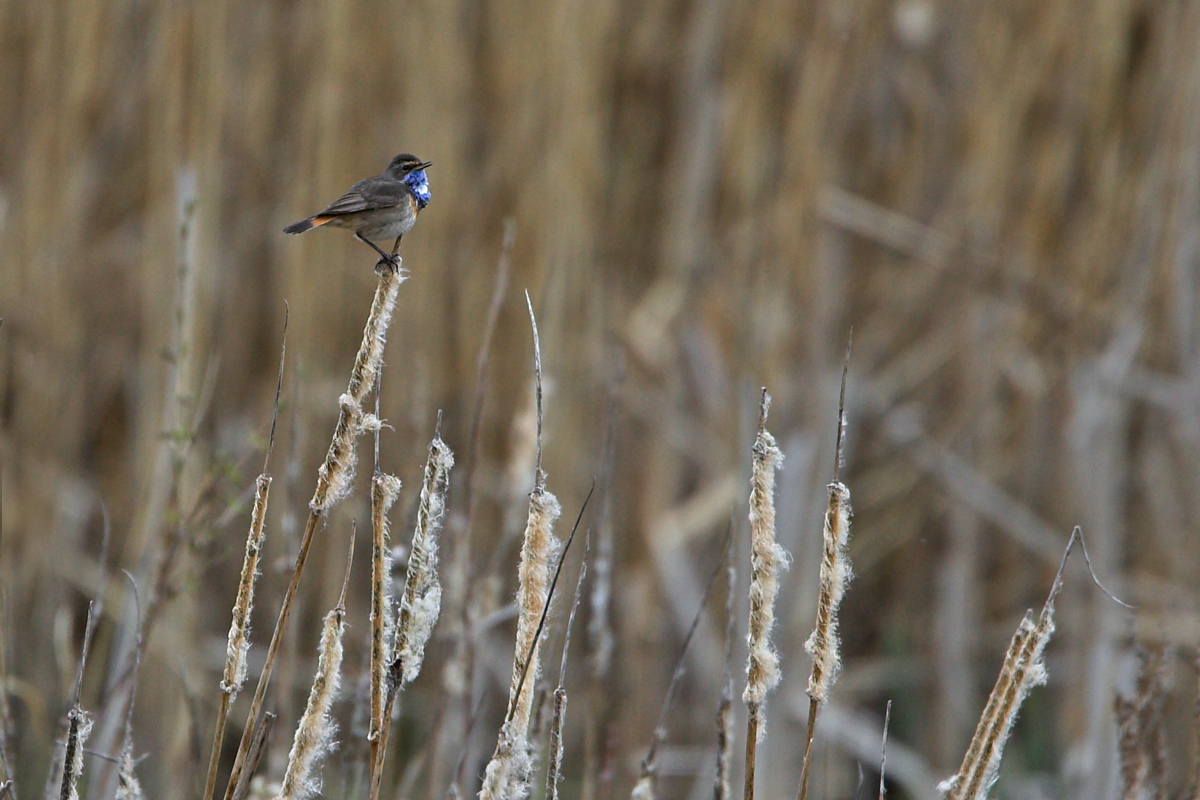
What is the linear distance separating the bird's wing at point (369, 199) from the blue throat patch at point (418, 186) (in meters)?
0.02

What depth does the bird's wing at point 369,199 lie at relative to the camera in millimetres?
1357

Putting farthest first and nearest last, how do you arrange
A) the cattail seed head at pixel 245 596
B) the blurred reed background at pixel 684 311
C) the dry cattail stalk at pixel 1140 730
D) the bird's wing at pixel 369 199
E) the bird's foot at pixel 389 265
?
1. the blurred reed background at pixel 684 311
2. the bird's wing at pixel 369 199
3. the dry cattail stalk at pixel 1140 730
4. the bird's foot at pixel 389 265
5. the cattail seed head at pixel 245 596

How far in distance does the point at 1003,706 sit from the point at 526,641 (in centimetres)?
40

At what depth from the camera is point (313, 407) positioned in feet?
10.9

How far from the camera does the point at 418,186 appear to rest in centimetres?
142

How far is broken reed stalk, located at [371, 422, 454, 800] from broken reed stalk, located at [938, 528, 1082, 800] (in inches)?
18.0

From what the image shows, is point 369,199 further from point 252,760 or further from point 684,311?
point 684,311

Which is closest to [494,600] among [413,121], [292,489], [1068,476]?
[292,489]

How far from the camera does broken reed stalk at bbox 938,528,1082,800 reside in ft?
3.16

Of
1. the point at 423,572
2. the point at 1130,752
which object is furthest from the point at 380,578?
the point at 1130,752

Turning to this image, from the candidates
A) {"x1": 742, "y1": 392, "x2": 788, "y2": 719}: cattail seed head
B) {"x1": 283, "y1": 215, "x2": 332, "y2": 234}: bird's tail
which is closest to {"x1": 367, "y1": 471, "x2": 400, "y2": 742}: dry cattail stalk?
{"x1": 742, "y1": 392, "x2": 788, "y2": 719}: cattail seed head

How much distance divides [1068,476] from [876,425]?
21.5 inches

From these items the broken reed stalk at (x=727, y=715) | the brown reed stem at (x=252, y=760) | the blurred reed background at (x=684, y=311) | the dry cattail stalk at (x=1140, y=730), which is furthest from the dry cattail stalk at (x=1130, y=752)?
the blurred reed background at (x=684, y=311)

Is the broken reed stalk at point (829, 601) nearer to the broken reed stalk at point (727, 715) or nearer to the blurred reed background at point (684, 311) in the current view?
the broken reed stalk at point (727, 715)
